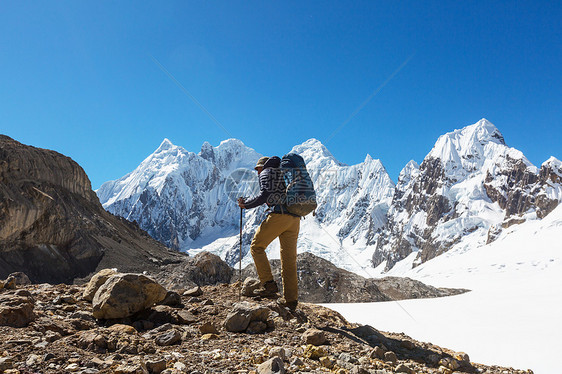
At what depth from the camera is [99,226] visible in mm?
26766

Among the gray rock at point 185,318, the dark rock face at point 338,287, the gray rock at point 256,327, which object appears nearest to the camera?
the gray rock at point 256,327

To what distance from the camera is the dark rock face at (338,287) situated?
597 inches

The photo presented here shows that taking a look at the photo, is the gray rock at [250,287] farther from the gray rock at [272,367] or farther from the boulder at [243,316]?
the gray rock at [272,367]

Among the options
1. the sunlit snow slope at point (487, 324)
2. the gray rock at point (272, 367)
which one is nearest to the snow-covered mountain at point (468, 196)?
the sunlit snow slope at point (487, 324)

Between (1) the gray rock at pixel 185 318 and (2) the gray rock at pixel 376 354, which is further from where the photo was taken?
(1) the gray rock at pixel 185 318

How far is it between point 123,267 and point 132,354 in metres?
21.2

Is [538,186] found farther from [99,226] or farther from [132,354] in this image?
[132,354]

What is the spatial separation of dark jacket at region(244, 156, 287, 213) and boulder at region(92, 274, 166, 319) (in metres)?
1.91

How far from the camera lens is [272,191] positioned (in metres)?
5.62

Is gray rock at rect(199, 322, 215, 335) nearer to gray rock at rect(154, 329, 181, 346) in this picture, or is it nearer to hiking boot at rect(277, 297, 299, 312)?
gray rock at rect(154, 329, 181, 346)

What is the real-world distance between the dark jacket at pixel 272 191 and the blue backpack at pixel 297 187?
0.37 feet

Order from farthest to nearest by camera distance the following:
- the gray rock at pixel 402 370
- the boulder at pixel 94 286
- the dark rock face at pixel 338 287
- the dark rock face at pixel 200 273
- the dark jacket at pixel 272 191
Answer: the dark rock face at pixel 200 273, the dark rock face at pixel 338 287, the dark jacket at pixel 272 191, the boulder at pixel 94 286, the gray rock at pixel 402 370

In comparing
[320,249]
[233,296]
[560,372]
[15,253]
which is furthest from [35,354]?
[320,249]

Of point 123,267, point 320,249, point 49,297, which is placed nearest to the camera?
point 49,297
